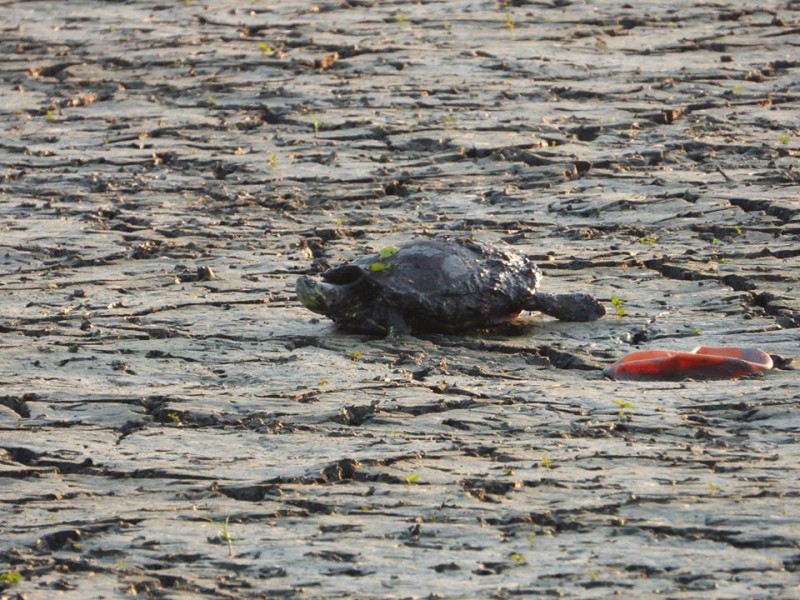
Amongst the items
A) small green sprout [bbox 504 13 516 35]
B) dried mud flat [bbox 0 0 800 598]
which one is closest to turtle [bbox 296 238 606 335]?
dried mud flat [bbox 0 0 800 598]

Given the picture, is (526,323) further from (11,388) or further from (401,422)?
(11,388)

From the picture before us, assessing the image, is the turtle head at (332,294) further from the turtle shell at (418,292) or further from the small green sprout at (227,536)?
the small green sprout at (227,536)

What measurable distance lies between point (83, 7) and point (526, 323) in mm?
8415

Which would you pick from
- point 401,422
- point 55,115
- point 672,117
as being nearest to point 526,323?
point 401,422

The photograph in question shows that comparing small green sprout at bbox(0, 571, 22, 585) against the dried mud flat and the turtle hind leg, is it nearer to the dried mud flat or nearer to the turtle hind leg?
the dried mud flat

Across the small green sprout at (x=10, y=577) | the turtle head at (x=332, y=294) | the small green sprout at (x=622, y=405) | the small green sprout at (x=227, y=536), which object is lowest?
the small green sprout at (x=10, y=577)

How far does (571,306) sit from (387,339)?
0.87 meters

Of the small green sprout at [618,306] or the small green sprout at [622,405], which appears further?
the small green sprout at [618,306]

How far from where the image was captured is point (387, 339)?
7398 mm

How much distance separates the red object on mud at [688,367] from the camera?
21.7 feet

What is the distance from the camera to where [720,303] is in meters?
7.73

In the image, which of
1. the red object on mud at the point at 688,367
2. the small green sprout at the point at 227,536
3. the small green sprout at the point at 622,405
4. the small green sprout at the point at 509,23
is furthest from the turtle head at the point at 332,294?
the small green sprout at the point at 509,23

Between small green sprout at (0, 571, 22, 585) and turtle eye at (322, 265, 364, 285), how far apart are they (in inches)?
115

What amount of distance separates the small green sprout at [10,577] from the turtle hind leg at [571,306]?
332 cm
